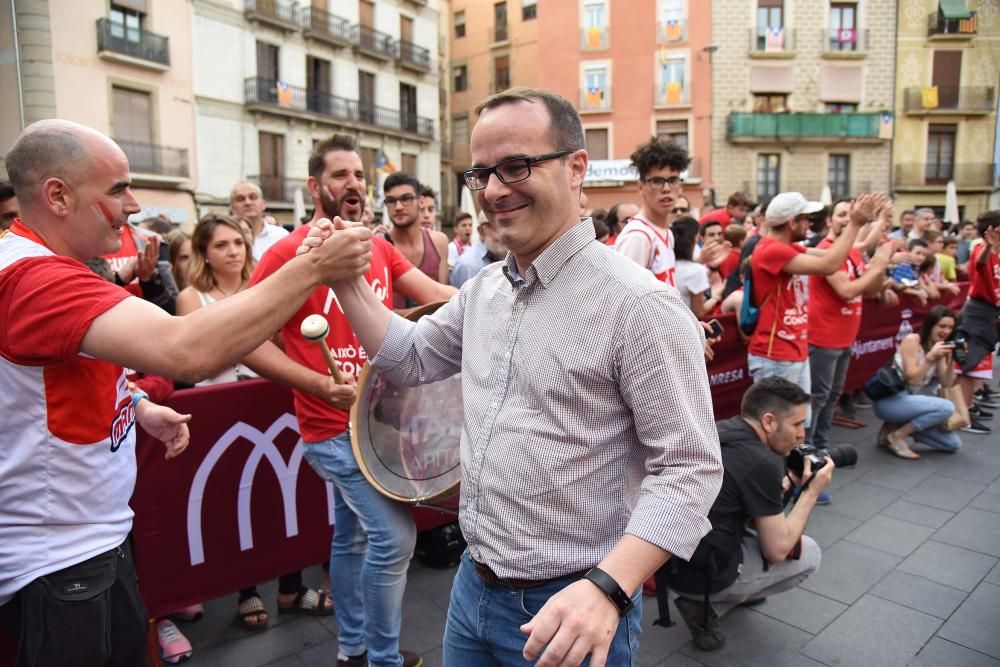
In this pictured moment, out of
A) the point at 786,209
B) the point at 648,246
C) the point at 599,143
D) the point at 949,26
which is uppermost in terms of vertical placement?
the point at 949,26

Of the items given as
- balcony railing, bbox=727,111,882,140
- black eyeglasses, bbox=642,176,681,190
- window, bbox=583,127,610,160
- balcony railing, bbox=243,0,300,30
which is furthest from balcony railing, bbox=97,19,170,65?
balcony railing, bbox=727,111,882,140

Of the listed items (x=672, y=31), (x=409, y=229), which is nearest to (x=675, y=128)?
(x=672, y=31)

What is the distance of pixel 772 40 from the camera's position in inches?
1170

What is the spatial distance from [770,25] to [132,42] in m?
25.7

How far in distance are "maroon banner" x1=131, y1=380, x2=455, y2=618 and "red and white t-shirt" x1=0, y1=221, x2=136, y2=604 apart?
1222 mm

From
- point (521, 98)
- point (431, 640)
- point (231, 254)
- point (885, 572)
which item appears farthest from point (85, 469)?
point (885, 572)

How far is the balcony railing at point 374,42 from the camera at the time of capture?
2852 cm

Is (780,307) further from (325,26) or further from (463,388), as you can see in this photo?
(325,26)

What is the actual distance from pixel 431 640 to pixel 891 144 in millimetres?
33956

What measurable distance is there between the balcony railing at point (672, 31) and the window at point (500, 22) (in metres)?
8.50

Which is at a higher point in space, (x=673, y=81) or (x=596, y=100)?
(x=673, y=81)

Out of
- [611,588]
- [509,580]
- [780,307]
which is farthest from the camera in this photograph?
[780,307]

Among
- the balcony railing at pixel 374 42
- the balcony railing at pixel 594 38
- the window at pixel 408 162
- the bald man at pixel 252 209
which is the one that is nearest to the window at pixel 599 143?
the balcony railing at pixel 594 38

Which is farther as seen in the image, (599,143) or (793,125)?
(599,143)
